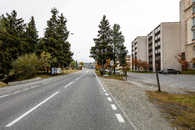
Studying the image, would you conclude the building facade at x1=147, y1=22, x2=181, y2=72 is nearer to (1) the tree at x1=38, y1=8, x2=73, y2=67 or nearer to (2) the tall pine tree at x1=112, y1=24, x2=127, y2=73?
(2) the tall pine tree at x1=112, y1=24, x2=127, y2=73

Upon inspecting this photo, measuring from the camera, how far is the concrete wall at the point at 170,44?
46219 millimetres

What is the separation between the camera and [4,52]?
2728 centimetres

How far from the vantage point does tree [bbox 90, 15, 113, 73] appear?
102ft

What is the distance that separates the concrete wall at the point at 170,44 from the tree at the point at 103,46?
87.4ft

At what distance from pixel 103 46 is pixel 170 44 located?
30773 millimetres

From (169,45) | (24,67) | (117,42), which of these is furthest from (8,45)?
(169,45)

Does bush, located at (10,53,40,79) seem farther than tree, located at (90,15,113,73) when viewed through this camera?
No

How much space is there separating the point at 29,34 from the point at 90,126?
144 ft

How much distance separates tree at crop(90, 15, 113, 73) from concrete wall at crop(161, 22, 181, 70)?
26638 mm

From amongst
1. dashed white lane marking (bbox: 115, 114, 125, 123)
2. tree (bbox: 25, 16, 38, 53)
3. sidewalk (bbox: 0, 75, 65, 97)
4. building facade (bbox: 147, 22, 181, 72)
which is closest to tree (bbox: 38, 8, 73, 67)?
tree (bbox: 25, 16, 38, 53)

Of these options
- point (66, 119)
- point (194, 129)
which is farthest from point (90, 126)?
point (194, 129)

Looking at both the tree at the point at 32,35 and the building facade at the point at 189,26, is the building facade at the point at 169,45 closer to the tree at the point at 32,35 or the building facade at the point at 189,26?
the building facade at the point at 189,26

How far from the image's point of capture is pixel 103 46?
3086cm

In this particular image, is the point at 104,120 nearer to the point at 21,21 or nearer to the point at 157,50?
the point at 21,21
